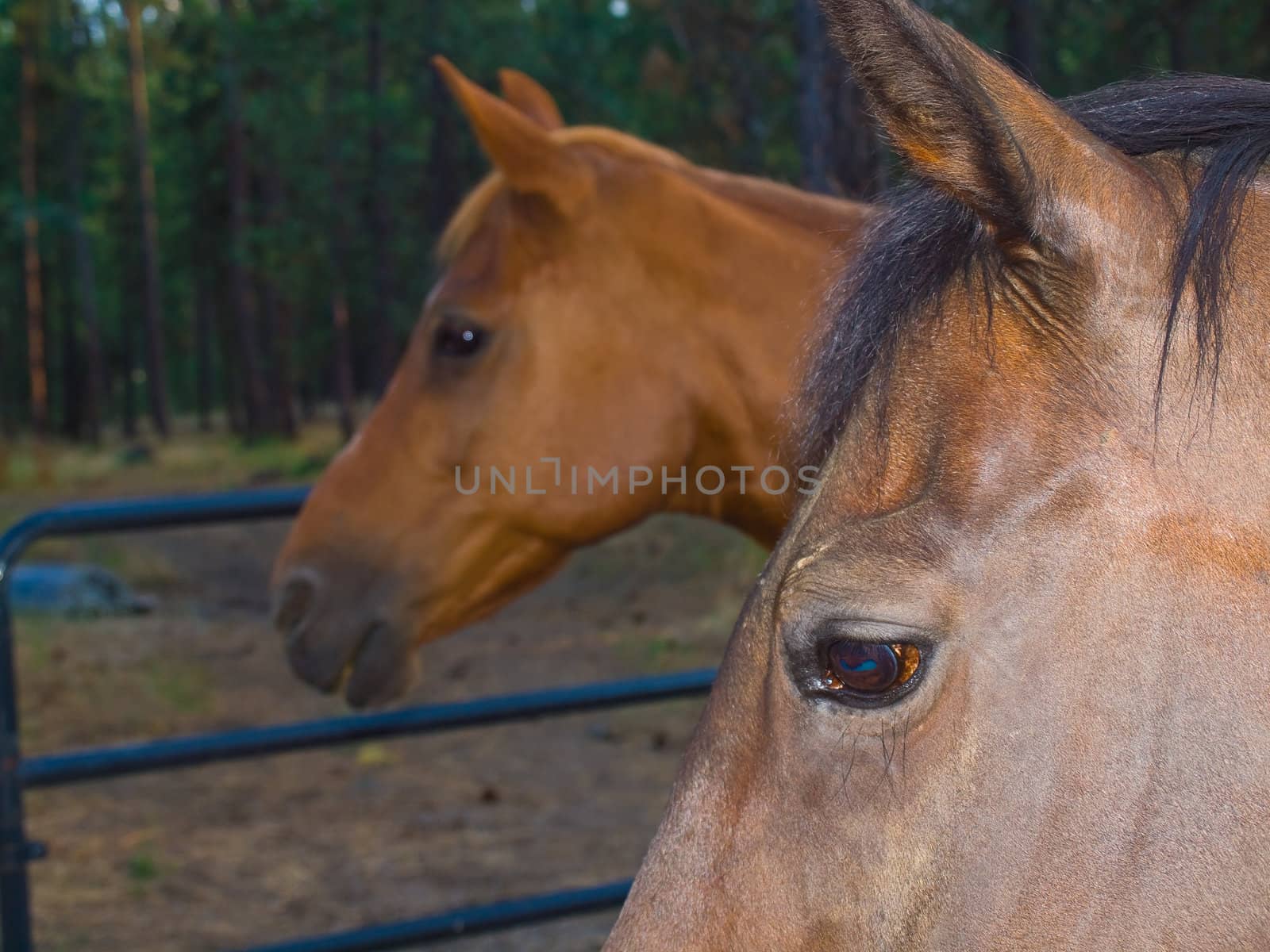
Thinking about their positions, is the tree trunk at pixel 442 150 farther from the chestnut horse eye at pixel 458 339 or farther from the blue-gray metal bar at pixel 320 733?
the blue-gray metal bar at pixel 320 733

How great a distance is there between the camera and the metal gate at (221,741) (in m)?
2.22

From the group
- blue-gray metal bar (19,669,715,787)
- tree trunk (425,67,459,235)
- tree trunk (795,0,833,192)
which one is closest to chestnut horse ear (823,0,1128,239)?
blue-gray metal bar (19,669,715,787)

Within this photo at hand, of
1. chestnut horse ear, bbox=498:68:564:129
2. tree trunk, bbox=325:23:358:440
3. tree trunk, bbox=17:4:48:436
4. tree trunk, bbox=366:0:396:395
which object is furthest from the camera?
tree trunk, bbox=17:4:48:436

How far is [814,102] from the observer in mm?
3883

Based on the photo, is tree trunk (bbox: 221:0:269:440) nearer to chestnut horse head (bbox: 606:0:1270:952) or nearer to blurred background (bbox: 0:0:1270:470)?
blurred background (bbox: 0:0:1270:470)

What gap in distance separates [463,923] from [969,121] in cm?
212

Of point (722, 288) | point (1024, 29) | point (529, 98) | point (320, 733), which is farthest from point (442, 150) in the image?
point (320, 733)

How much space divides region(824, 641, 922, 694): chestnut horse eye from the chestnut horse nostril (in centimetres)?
192

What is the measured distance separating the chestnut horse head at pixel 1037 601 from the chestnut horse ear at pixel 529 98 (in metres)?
2.44

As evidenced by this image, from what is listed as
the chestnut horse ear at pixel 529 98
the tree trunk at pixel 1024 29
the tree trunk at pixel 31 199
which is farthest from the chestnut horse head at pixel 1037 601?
the tree trunk at pixel 31 199

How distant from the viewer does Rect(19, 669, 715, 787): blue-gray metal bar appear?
2.30 meters

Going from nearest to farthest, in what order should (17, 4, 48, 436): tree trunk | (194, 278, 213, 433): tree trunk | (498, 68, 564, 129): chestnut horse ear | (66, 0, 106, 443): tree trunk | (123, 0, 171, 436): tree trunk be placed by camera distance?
(498, 68, 564, 129): chestnut horse ear < (17, 4, 48, 436): tree trunk < (123, 0, 171, 436): tree trunk < (66, 0, 106, 443): tree trunk < (194, 278, 213, 433): tree trunk

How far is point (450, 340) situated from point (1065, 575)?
192cm

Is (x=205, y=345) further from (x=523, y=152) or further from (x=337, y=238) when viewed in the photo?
(x=523, y=152)
